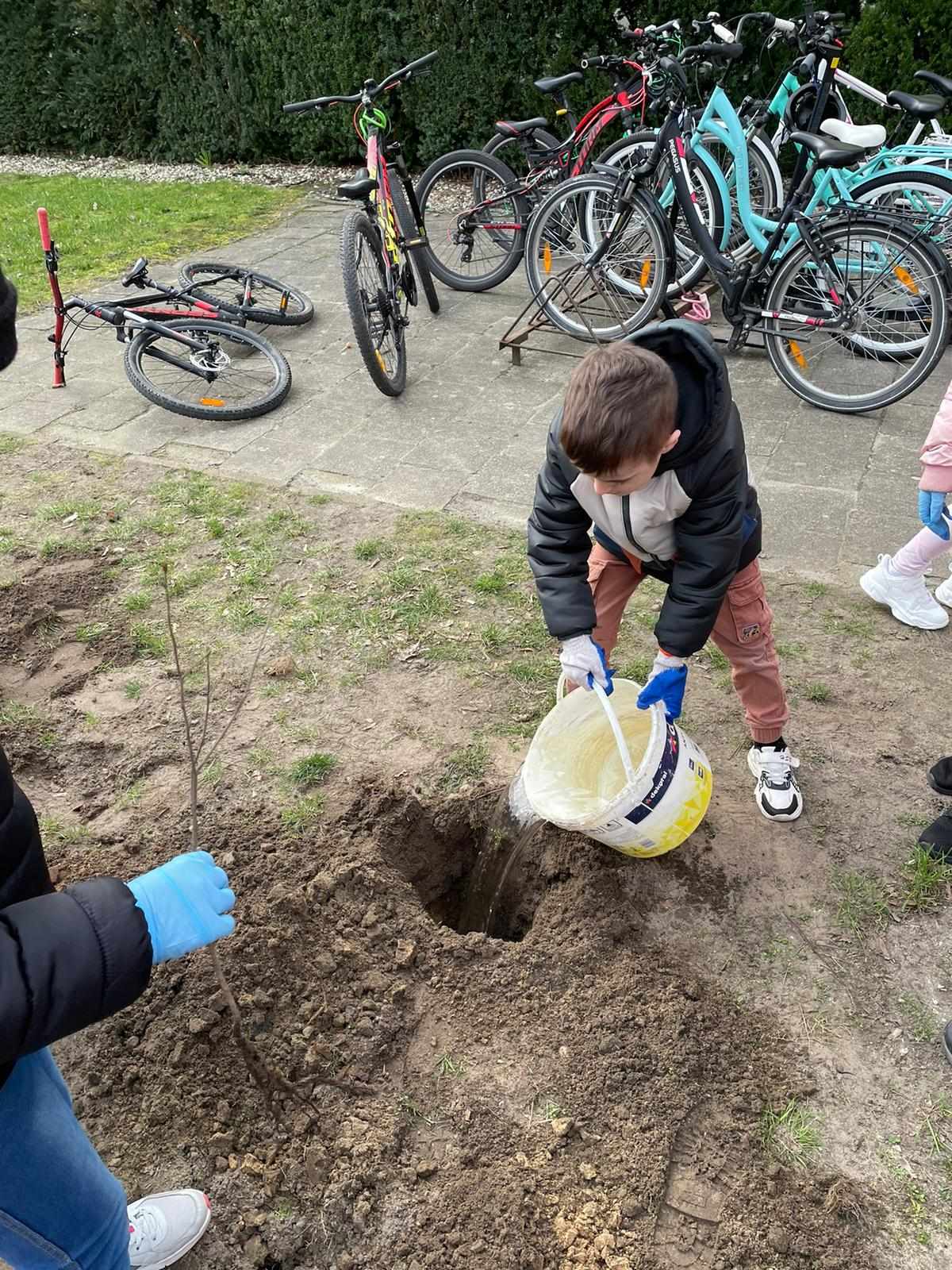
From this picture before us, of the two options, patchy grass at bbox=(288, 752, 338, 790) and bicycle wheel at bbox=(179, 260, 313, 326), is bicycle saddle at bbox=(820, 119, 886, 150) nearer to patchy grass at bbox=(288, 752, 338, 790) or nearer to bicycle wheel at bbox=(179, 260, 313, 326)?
bicycle wheel at bbox=(179, 260, 313, 326)

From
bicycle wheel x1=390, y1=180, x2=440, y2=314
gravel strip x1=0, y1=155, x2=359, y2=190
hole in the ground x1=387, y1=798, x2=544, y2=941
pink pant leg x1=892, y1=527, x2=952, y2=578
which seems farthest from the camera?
gravel strip x1=0, y1=155, x2=359, y2=190

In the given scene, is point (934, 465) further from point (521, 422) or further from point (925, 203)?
point (925, 203)

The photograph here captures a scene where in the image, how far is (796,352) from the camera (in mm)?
5504

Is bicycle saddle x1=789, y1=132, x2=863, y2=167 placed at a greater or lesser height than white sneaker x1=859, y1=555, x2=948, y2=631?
greater

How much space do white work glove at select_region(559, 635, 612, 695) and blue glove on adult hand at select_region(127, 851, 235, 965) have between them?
117 centimetres

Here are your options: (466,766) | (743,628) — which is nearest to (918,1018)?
(743,628)

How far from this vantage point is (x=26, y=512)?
16.1 feet

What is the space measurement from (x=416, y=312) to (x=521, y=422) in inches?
84.7

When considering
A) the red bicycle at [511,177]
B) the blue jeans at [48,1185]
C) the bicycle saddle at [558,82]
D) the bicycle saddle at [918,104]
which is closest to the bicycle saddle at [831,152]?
the bicycle saddle at [918,104]

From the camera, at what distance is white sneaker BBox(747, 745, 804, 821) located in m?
2.95

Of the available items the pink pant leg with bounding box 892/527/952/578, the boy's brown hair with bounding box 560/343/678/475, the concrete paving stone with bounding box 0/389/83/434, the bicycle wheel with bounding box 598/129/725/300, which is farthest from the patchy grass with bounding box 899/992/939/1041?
the concrete paving stone with bounding box 0/389/83/434

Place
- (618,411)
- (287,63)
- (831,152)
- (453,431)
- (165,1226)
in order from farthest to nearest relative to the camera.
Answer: (287,63), (453,431), (831,152), (618,411), (165,1226)

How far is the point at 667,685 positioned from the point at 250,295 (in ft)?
16.8

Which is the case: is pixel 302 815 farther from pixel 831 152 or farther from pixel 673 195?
pixel 673 195
